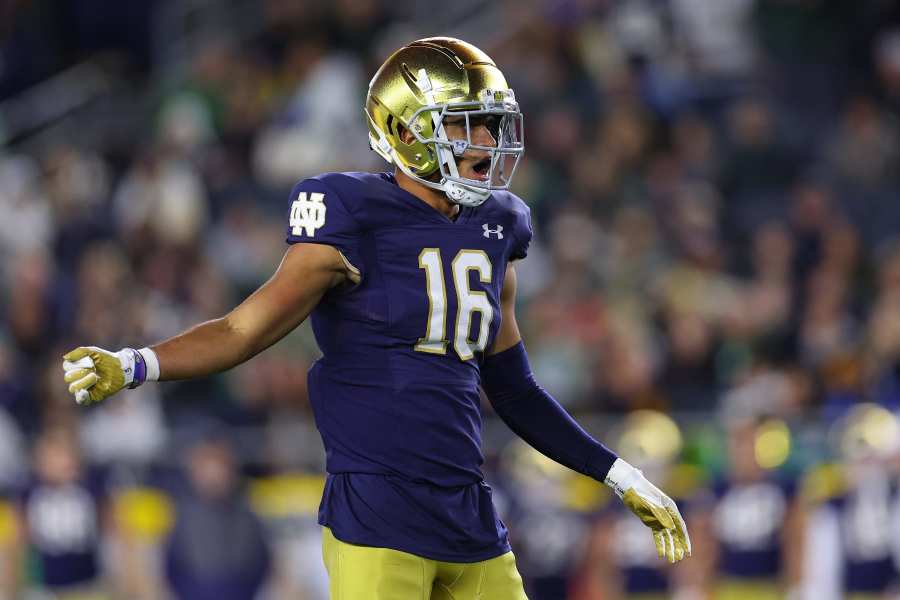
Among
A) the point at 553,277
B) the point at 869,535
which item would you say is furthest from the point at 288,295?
the point at 553,277

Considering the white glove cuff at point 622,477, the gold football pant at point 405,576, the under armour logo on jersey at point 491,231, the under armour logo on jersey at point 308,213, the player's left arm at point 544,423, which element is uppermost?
the under armour logo on jersey at point 308,213

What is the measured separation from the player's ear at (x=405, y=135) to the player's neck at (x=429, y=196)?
3.0 inches

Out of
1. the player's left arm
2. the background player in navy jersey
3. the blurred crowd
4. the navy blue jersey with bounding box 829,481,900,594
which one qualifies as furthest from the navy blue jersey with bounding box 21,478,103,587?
the background player in navy jersey

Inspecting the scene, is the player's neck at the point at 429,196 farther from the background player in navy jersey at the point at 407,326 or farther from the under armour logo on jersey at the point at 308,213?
the under armour logo on jersey at the point at 308,213

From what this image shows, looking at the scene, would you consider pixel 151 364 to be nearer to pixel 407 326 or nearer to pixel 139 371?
pixel 139 371

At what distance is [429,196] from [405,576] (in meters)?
0.87

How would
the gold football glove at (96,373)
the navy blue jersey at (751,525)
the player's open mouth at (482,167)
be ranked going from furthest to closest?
the navy blue jersey at (751,525) < the player's open mouth at (482,167) < the gold football glove at (96,373)

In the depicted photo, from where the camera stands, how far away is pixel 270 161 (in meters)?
11.2

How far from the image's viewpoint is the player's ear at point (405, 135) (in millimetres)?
3754

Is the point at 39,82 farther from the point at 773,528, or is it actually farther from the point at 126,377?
the point at 126,377

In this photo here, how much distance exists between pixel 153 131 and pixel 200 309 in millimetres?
2192

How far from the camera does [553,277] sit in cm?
1034

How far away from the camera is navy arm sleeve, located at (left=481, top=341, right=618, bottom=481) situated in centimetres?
396

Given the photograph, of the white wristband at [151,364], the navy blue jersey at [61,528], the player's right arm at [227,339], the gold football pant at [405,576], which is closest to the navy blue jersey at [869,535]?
the navy blue jersey at [61,528]
